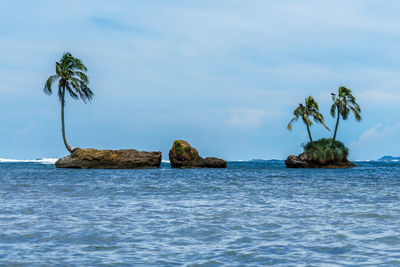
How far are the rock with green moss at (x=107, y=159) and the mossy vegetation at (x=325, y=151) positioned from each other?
19.7m

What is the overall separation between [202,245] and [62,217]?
17.3ft

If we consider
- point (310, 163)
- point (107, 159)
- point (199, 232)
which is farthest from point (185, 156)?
point (199, 232)

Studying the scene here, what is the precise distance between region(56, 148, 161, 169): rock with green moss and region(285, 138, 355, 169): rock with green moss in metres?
19.4

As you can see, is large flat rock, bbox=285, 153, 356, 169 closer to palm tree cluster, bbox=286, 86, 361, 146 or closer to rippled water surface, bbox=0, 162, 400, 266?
palm tree cluster, bbox=286, 86, 361, 146

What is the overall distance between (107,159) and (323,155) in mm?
25779

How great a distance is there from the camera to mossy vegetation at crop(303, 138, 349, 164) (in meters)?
56.4

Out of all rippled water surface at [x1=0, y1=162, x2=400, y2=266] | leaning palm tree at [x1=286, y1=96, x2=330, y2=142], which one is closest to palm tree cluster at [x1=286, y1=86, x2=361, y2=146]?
leaning palm tree at [x1=286, y1=96, x2=330, y2=142]

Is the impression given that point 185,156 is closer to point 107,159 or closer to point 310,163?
point 107,159

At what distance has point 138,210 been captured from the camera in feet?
47.1

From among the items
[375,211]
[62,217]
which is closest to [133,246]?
[62,217]

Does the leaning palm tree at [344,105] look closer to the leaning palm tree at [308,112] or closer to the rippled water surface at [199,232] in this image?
the leaning palm tree at [308,112]

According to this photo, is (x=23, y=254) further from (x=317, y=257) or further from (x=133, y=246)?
(x=317, y=257)

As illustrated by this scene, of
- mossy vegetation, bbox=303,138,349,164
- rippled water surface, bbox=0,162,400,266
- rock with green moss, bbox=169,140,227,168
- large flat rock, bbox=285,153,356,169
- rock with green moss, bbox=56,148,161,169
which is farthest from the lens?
large flat rock, bbox=285,153,356,169

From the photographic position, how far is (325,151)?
5622 centimetres
